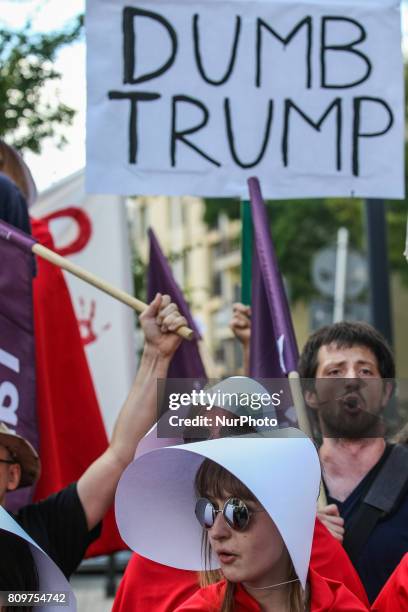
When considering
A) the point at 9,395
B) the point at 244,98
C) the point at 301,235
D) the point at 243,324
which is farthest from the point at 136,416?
the point at 301,235

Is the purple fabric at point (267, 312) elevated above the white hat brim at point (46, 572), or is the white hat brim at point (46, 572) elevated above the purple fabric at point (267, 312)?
the purple fabric at point (267, 312)

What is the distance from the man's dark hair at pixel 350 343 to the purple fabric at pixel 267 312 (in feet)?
0.14

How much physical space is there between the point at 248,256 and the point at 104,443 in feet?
3.28

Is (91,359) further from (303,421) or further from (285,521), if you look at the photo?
(285,521)

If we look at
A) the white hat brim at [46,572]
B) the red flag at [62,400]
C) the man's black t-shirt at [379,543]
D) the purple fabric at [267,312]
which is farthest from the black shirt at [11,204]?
the man's black t-shirt at [379,543]

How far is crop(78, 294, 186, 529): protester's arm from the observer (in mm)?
3115

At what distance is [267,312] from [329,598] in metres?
1.61

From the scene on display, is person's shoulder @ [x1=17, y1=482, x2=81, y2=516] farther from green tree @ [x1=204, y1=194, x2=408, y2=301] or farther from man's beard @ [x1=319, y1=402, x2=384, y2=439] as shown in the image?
green tree @ [x1=204, y1=194, x2=408, y2=301]

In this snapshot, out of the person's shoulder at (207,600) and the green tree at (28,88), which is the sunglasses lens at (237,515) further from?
the green tree at (28,88)

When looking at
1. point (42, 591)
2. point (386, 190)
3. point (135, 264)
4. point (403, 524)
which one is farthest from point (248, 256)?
point (135, 264)

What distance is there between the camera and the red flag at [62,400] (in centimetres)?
387

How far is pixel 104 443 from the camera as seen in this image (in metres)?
4.07

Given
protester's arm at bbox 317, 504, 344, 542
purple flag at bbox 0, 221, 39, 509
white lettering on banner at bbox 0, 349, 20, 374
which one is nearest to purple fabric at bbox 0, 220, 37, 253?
purple flag at bbox 0, 221, 39, 509

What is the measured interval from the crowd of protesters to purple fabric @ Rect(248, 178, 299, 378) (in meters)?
0.08
